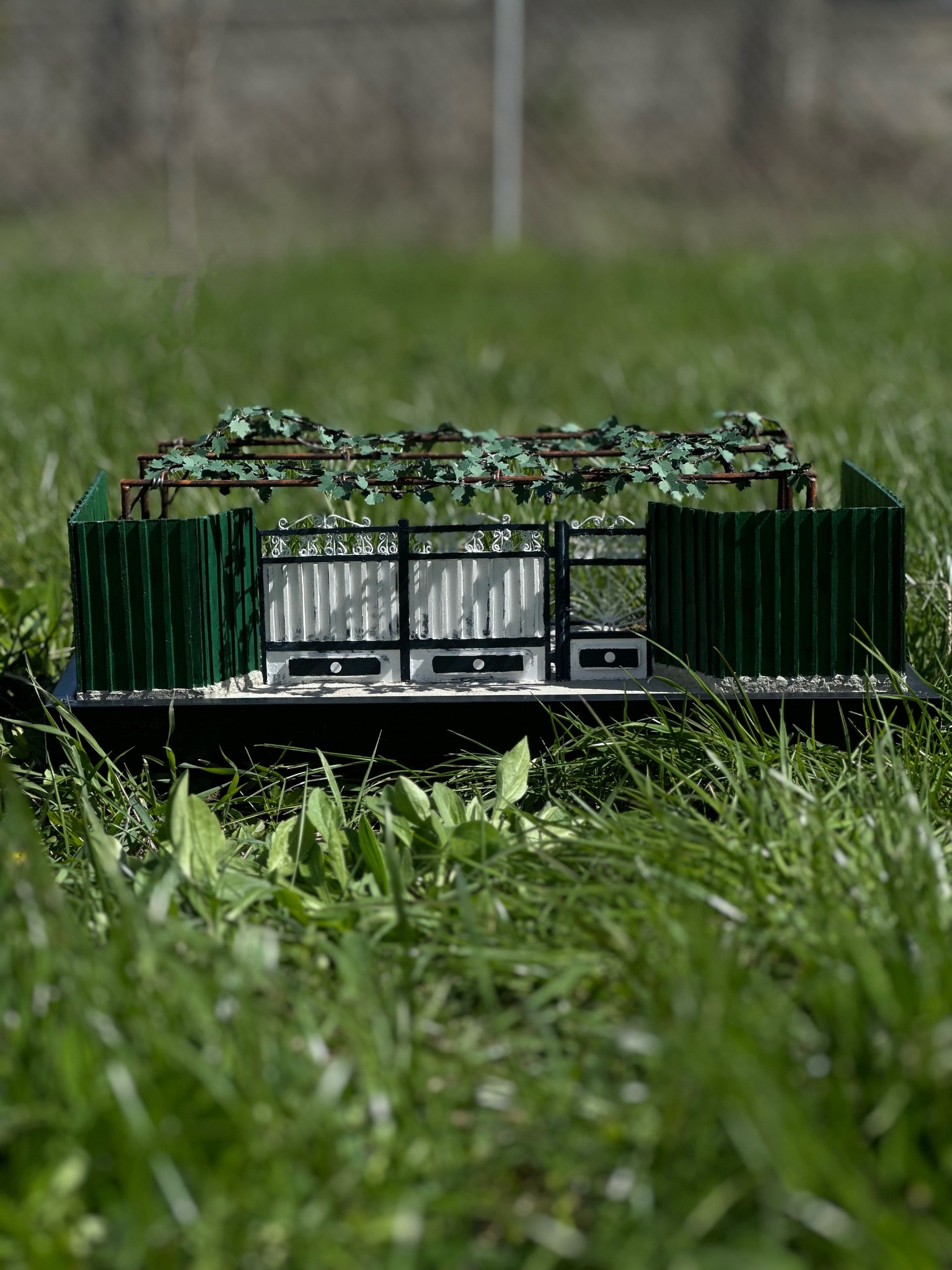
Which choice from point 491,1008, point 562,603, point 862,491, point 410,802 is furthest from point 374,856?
point 862,491

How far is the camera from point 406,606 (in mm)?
3488

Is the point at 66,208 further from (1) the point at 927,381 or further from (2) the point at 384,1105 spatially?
(2) the point at 384,1105

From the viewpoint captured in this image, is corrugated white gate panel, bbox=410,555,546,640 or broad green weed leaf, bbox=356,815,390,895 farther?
corrugated white gate panel, bbox=410,555,546,640

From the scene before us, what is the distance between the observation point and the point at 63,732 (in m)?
3.21

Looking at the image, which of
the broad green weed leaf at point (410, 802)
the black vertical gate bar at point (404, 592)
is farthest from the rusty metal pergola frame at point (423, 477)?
the broad green weed leaf at point (410, 802)

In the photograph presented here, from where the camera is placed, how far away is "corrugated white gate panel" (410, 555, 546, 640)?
3504mm

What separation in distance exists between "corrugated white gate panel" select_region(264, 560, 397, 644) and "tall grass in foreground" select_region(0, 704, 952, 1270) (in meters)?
0.80

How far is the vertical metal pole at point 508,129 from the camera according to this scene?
15461mm

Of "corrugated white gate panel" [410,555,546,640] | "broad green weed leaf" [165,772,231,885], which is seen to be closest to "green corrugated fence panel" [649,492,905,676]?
"corrugated white gate panel" [410,555,546,640]

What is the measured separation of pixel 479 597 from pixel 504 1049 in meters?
1.55

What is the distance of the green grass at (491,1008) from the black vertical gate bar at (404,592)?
0.31 m

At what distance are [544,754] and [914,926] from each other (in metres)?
1.33

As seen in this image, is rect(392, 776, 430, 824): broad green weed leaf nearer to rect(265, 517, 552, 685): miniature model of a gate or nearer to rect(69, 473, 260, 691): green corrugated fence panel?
rect(265, 517, 552, 685): miniature model of a gate

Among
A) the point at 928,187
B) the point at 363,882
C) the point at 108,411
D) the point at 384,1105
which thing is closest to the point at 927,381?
the point at 108,411
